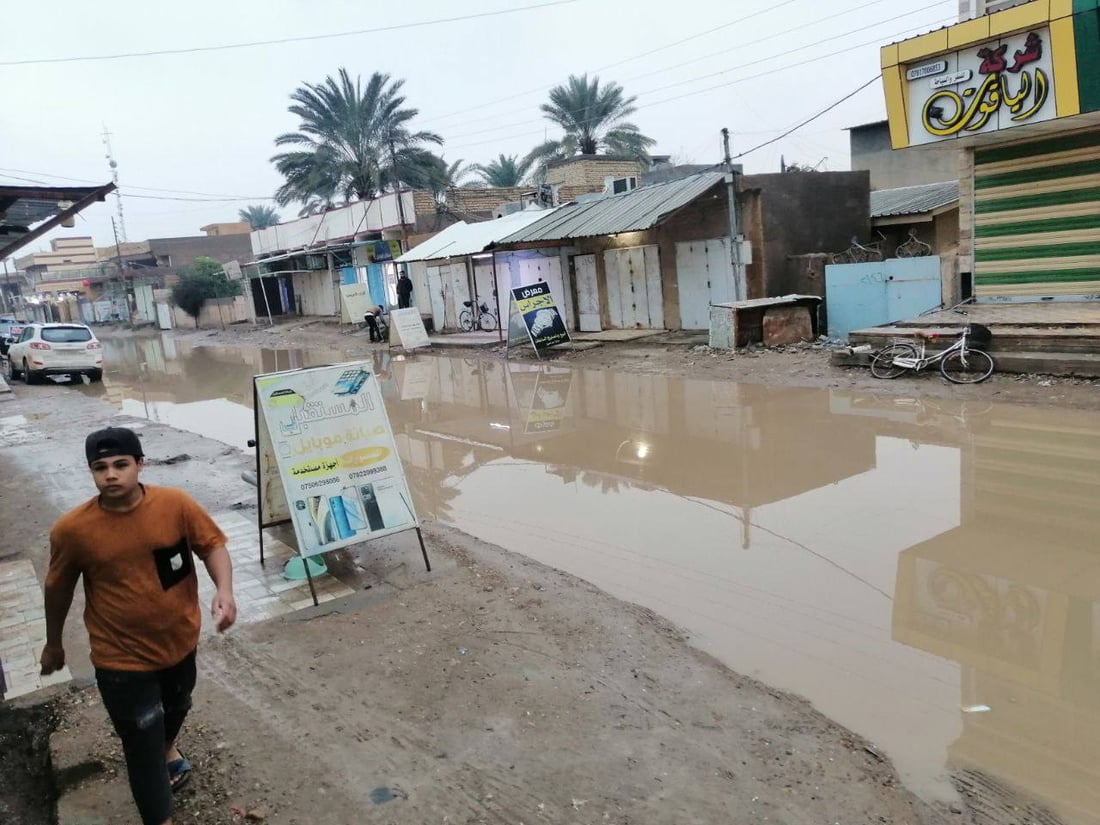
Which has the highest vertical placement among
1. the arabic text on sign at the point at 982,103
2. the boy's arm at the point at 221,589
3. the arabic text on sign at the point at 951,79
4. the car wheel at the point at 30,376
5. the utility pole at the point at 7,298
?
the utility pole at the point at 7,298

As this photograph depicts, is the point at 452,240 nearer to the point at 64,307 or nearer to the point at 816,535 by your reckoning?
the point at 816,535

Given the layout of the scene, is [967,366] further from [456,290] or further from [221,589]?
[456,290]

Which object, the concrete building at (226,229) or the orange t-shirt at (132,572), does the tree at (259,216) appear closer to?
the concrete building at (226,229)

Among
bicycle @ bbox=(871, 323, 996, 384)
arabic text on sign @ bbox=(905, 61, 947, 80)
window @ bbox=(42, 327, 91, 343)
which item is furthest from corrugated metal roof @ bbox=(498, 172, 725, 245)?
window @ bbox=(42, 327, 91, 343)

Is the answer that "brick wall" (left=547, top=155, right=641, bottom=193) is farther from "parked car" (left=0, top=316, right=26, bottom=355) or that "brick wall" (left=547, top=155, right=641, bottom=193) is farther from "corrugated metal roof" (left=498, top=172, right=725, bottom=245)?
"parked car" (left=0, top=316, right=26, bottom=355)

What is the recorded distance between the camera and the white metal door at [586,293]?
2294 cm

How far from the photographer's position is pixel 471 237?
24.8m

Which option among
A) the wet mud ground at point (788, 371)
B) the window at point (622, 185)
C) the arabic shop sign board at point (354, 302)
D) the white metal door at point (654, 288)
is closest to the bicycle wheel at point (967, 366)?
the wet mud ground at point (788, 371)

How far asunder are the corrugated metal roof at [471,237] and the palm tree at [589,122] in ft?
33.2

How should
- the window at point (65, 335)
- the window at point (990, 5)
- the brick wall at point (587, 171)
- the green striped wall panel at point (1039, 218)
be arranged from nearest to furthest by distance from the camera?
the green striped wall panel at point (1039, 218), the window at point (990, 5), the window at point (65, 335), the brick wall at point (587, 171)

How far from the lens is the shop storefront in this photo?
11594mm

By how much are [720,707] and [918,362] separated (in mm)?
9795

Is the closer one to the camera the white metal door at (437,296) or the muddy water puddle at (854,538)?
the muddy water puddle at (854,538)

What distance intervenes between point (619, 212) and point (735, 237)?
3.34m
